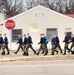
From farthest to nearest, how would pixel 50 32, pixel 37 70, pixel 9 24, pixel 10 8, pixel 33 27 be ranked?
pixel 10 8 < pixel 50 32 < pixel 33 27 < pixel 9 24 < pixel 37 70

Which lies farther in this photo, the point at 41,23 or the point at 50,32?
the point at 50,32

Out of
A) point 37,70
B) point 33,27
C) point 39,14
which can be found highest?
point 39,14

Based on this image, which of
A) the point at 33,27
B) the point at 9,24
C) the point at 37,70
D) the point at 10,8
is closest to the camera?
the point at 37,70

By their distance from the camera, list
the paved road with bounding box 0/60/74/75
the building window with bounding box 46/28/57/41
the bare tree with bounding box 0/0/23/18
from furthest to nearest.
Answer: the bare tree with bounding box 0/0/23/18
the building window with bounding box 46/28/57/41
the paved road with bounding box 0/60/74/75

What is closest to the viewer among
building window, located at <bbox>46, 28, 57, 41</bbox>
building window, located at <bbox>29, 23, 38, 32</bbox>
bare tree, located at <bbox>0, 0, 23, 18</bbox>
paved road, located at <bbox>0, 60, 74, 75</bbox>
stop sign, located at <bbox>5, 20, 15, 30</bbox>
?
paved road, located at <bbox>0, 60, 74, 75</bbox>

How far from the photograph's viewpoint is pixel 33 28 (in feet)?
119

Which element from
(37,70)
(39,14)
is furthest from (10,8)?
(37,70)

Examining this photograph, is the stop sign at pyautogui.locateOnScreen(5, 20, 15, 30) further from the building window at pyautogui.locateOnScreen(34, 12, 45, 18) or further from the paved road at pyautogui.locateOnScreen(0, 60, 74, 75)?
the building window at pyautogui.locateOnScreen(34, 12, 45, 18)

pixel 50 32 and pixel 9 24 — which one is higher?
pixel 9 24

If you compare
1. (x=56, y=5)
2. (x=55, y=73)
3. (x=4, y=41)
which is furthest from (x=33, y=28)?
(x=56, y=5)

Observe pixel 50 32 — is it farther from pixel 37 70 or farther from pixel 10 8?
pixel 10 8

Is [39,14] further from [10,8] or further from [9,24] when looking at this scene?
[10,8]

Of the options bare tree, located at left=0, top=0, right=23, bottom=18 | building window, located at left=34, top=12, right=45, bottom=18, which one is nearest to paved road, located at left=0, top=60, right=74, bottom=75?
building window, located at left=34, top=12, right=45, bottom=18

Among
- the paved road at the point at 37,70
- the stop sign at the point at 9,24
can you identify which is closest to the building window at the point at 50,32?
the stop sign at the point at 9,24
